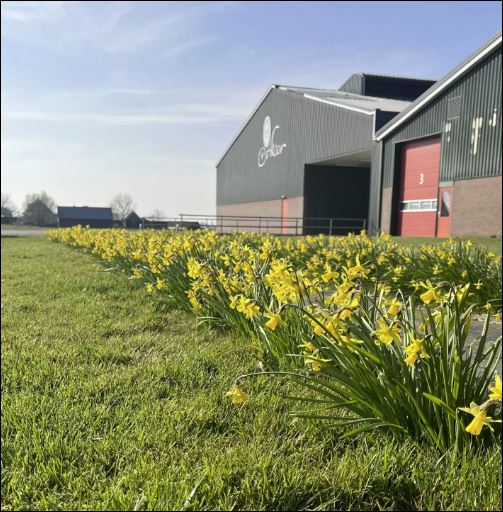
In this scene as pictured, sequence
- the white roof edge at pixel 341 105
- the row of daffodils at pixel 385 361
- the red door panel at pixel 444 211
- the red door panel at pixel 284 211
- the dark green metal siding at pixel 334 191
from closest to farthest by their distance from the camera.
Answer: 1. the row of daffodils at pixel 385 361
2. the red door panel at pixel 444 211
3. the white roof edge at pixel 341 105
4. the dark green metal siding at pixel 334 191
5. the red door panel at pixel 284 211

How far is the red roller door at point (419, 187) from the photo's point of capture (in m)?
→ 20.4

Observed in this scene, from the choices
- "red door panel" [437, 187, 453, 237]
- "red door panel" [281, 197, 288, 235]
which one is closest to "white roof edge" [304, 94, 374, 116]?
"red door panel" [437, 187, 453, 237]

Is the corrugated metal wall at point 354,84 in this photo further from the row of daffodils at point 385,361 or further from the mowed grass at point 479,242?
the row of daffodils at point 385,361

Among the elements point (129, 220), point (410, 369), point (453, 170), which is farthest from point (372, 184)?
point (129, 220)

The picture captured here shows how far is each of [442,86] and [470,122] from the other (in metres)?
2.19

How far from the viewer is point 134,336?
4.01 m

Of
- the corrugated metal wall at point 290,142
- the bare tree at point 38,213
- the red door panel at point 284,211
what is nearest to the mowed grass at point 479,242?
the corrugated metal wall at point 290,142

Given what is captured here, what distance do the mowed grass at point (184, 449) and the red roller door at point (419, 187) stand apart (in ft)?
62.4

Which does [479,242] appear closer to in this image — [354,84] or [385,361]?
[385,361]

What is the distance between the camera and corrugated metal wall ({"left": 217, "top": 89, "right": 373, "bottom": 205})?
2567 centimetres

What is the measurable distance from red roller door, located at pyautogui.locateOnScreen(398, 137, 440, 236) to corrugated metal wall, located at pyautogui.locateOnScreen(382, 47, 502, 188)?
2.41 feet

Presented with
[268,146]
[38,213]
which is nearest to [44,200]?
[38,213]

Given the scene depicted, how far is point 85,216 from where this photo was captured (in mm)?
61875

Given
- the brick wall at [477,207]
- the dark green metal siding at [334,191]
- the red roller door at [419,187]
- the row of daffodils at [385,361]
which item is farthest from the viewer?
the dark green metal siding at [334,191]
